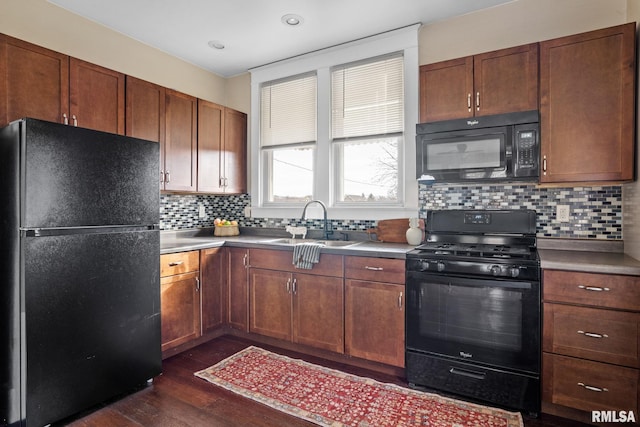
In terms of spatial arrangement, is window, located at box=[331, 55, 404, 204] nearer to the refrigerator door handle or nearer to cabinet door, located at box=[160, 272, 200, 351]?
cabinet door, located at box=[160, 272, 200, 351]

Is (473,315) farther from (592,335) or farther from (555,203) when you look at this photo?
(555,203)

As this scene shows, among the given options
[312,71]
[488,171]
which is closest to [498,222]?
[488,171]

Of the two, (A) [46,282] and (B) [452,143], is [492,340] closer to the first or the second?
(B) [452,143]

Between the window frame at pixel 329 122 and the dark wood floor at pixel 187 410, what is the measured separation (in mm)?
1391

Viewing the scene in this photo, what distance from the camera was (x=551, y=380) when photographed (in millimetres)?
1998

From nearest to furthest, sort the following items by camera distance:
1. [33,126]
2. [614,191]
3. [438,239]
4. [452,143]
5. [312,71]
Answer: [33,126] < [614,191] < [452,143] < [438,239] < [312,71]

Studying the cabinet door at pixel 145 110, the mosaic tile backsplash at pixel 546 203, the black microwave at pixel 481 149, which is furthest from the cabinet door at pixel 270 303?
the black microwave at pixel 481 149

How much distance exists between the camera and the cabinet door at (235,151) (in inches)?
145

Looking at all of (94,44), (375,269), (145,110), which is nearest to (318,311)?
(375,269)

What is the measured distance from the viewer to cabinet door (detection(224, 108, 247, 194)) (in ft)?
12.1

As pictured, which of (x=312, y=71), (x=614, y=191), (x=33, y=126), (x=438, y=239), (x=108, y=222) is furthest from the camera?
(x=312, y=71)

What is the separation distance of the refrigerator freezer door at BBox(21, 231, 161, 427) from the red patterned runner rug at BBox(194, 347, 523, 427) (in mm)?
556

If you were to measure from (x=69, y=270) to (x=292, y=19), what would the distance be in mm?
2361

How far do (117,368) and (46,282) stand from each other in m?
0.69
